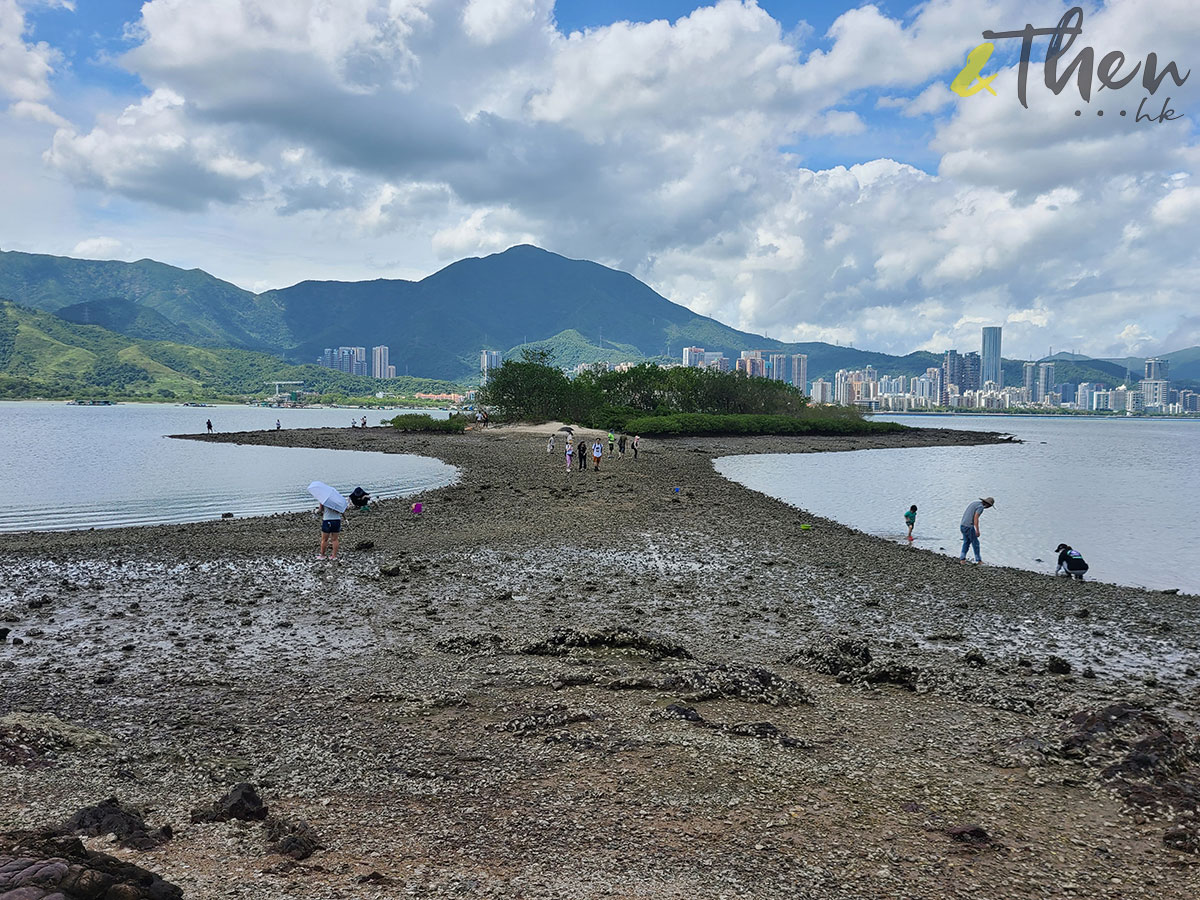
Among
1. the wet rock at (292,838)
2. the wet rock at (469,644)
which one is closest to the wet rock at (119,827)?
the wet rock at (292,838)

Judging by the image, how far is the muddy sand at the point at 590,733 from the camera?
20.6ft

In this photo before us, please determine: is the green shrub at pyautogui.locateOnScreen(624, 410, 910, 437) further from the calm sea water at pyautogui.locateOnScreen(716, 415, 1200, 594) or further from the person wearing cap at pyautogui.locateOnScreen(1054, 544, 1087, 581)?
the person wearing cap at pyautogui.locateOnScreen(1054, 544, 1087, 581)

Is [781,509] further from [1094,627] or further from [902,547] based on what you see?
[1094,627]

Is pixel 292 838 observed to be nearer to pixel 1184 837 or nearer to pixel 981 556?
pixel 1184 837

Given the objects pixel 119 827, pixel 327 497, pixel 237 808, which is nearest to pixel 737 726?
pixel 237 808

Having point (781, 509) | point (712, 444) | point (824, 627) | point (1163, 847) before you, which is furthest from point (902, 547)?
point (712, 444)

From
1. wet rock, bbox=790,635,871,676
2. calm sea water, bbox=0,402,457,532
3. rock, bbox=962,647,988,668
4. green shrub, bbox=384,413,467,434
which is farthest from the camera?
green shrub, bbox=384,413,467,434

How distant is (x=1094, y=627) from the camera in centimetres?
1538

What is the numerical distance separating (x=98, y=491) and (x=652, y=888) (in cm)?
4200

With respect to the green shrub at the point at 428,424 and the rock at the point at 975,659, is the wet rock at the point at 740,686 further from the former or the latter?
the green shrub at the point at 428,424

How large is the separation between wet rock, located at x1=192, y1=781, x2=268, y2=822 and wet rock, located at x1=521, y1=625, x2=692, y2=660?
228 inches

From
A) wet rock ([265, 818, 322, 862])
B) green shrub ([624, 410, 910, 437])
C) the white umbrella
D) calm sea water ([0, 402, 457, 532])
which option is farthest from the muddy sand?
green shrub ([624, 410, 910, 437])

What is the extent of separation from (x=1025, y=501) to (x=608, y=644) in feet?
127

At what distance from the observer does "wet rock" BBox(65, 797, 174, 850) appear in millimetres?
6348
